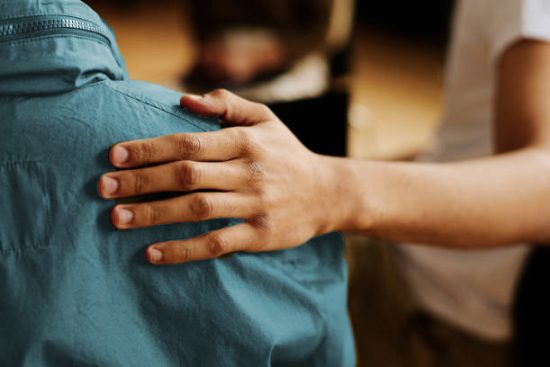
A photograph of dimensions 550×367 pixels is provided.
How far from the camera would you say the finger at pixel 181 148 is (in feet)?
1.72

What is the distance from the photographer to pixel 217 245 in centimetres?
55

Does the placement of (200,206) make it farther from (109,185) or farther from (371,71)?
(371,71)

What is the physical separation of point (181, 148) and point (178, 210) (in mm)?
59

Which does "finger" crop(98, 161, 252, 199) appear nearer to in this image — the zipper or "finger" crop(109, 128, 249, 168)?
"finger" crop(109, 128, 249, 168)

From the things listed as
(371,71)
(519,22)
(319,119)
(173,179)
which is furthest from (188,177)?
(371,71)

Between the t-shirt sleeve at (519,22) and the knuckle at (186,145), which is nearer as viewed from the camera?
the knuckle at (186,145)

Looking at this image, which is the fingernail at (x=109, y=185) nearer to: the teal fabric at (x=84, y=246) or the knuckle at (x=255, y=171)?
the teal fabric at (x=84, y=246)

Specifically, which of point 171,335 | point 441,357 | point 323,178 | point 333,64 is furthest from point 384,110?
point 171,335

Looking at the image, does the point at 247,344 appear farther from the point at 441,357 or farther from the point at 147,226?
the point at 441,357

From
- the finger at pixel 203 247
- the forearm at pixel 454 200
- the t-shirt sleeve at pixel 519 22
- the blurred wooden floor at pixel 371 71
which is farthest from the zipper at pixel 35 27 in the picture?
the blurred wooden floor at pixel 371 71

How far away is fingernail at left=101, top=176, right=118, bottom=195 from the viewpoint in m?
0.52

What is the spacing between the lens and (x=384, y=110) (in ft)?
9.13

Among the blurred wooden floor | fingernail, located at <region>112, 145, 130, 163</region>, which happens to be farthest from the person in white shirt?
the blurred wooden floor

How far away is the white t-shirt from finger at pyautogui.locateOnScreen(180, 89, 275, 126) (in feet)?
1.54
